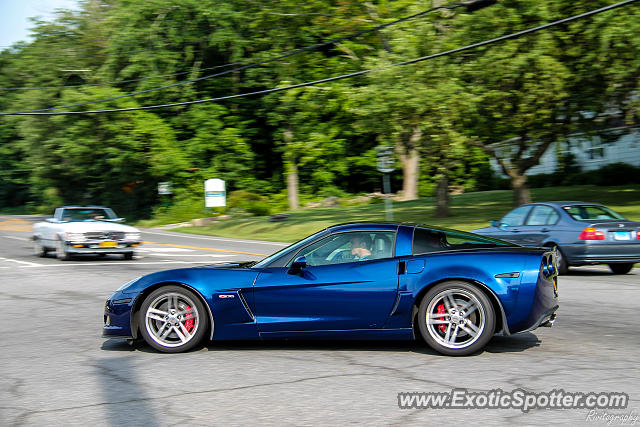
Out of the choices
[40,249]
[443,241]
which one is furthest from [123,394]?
[40,249]

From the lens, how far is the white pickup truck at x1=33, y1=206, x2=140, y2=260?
61.8ft

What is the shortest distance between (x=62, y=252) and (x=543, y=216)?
39.5 feet

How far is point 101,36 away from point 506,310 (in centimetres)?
4904

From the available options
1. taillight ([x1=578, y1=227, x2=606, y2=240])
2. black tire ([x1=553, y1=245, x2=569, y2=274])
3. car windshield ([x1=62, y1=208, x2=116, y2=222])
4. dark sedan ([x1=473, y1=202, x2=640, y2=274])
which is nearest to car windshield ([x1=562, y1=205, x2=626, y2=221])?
dark sedan ([x1=473, y1=202, x2=640, y2=274])

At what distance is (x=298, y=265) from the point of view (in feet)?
21.7

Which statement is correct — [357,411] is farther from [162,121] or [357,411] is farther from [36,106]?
[36,106]

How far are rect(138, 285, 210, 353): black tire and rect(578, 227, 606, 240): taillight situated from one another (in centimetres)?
881

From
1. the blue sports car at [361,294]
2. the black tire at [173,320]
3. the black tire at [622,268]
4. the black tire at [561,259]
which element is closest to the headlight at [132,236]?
the black tire at [561,259]

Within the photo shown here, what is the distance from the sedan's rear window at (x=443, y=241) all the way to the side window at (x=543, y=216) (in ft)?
25.3

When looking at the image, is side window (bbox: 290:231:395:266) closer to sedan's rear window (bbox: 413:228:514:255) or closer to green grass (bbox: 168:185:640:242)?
sedan's rear window (bbox: 413:228:514:255)

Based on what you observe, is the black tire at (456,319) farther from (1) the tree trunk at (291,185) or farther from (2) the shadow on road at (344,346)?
(1) the tree trunk at (291,185)

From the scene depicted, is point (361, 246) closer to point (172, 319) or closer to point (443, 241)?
point (443, 241)

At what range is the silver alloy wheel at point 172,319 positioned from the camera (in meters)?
6.86

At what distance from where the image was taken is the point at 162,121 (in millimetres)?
45188
